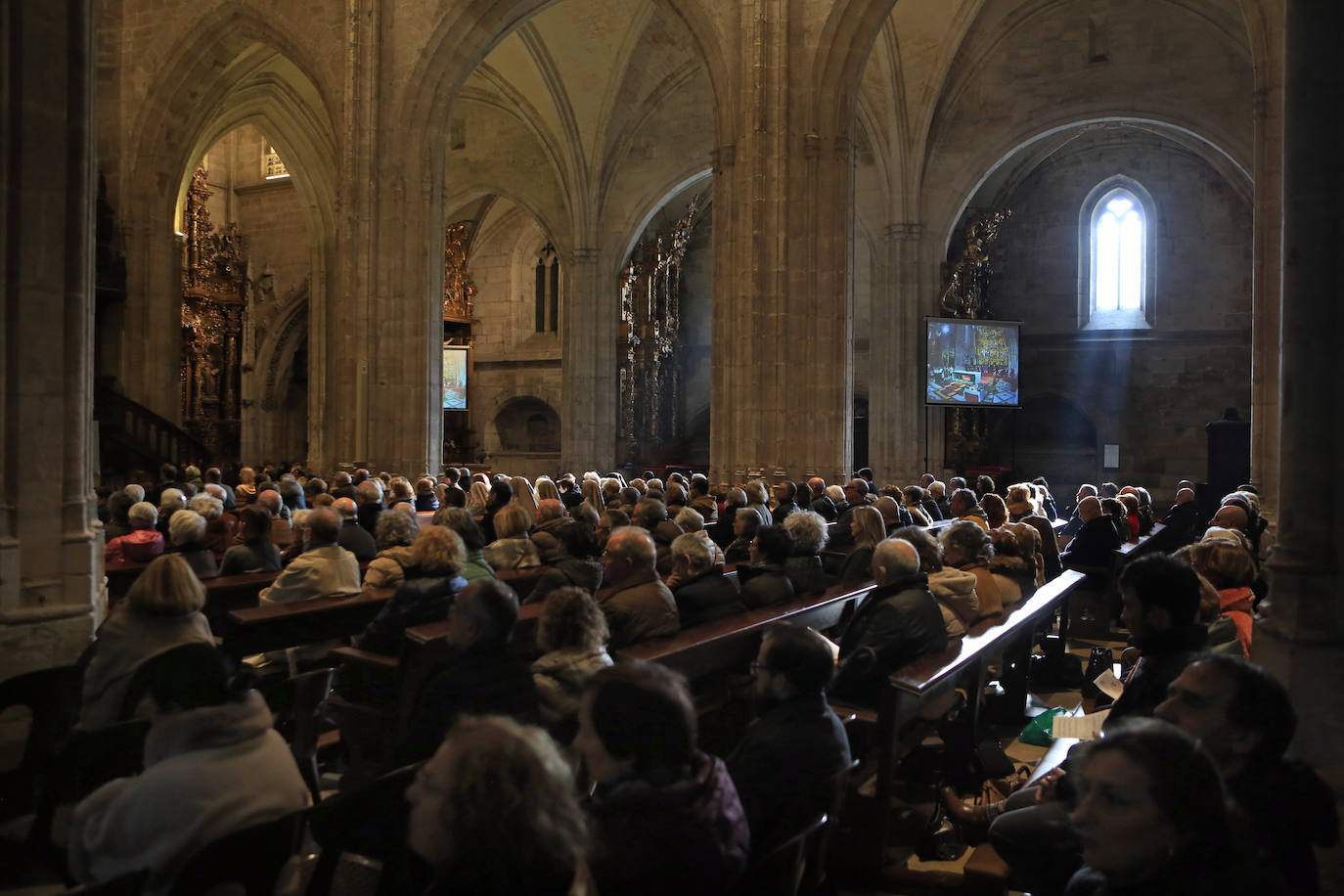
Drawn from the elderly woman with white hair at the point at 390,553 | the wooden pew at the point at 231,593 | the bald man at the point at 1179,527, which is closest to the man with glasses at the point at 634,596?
the elderly woman with white hair at the point at 390,553

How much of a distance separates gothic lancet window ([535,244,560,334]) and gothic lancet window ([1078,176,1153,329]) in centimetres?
1325

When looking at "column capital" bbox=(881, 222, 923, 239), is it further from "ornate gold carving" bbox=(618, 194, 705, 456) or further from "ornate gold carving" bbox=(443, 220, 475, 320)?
"ornate gold carving" bbox=(443, 220, 475, 320)

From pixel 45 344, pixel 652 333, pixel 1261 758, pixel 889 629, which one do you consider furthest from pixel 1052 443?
pixel 1261 758

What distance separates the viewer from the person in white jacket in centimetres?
224

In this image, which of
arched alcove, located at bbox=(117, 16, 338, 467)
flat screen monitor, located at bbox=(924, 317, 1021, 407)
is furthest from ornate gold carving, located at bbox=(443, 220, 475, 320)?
flat screen monitor, located at bbox=(924, 317, 1021, 407)

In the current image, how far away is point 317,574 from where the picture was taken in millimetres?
5520

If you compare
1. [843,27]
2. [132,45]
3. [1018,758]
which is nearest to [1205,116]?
[843,27]

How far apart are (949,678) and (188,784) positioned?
10.2ft

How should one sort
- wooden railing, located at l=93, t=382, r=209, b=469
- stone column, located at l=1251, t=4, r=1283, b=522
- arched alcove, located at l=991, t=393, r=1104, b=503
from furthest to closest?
arched alcove, located at l=991, t=393, r=1104, b=503
wooden railing, located at l=93, t=382, r=209, b=469
stone column, located at l=1251, t=4, r=1283, b=522

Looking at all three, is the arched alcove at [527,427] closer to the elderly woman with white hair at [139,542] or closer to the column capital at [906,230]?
the column capital at [906,230]

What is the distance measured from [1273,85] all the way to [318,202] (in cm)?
1895

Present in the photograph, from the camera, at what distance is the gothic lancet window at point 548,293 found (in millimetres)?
27594

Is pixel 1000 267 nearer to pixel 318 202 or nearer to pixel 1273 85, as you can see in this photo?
pixel 1273 85

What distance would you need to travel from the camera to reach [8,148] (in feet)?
16.4
